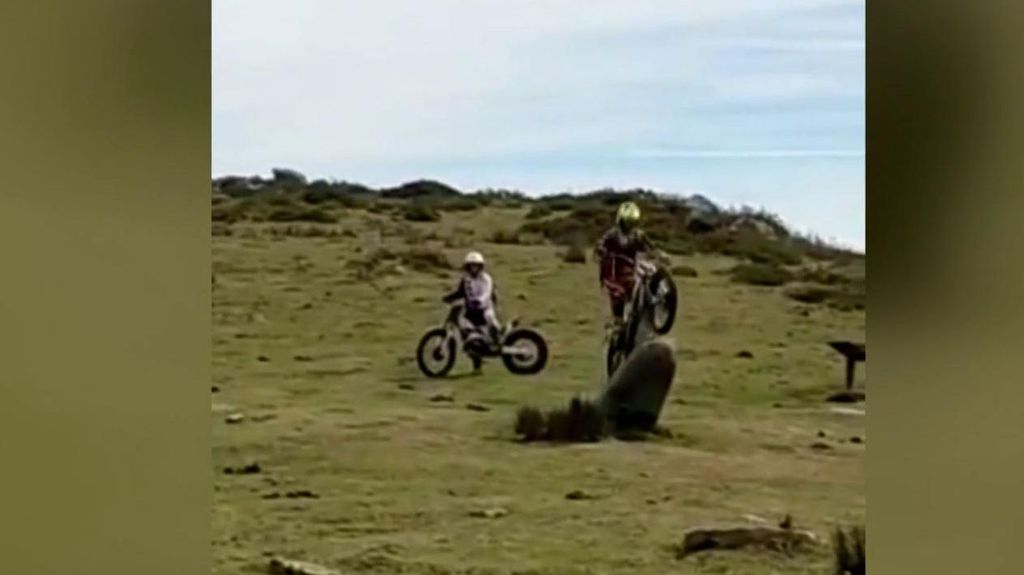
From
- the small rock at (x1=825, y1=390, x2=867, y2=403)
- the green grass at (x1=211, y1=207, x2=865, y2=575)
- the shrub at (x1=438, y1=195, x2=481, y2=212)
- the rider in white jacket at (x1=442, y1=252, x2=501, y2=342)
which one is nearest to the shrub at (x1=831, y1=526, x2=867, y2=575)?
the green grass at (x1=211, y1=207, x2=865, y2=575)

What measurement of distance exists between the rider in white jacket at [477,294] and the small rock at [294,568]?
1.13 feet

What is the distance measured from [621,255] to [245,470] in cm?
52

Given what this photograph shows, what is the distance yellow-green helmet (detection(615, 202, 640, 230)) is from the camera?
5.38 feet

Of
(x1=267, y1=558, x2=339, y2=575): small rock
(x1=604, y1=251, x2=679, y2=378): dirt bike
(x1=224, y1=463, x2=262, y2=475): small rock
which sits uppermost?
(x1=604, y1=251, x2=679, y2=378): dirt bike

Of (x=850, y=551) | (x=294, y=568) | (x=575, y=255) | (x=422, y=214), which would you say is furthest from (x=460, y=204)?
(x=850, y=551)

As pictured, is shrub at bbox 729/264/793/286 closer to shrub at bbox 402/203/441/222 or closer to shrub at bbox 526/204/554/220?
shrub at bbox 526/204/554/220

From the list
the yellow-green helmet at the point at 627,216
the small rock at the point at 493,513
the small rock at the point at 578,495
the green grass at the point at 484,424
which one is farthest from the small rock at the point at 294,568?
the yellow-green helmet at the point at 627,216

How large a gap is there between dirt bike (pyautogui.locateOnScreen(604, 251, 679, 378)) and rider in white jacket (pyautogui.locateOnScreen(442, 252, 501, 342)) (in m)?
0.14

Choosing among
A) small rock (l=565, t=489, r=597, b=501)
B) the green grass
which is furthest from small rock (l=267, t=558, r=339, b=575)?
small rock (l=565, t=489, r=597, b=501)

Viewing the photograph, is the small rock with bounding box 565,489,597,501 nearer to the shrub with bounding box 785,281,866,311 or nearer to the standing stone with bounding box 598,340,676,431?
the standing stone with bounding box 598,340,676,431

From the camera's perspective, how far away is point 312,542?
64.2 inches

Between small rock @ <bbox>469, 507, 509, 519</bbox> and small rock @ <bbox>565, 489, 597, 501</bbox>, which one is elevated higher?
small rock @ <bbox>565, 489, 597, 501</bbox>

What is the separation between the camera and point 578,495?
1633 mm
